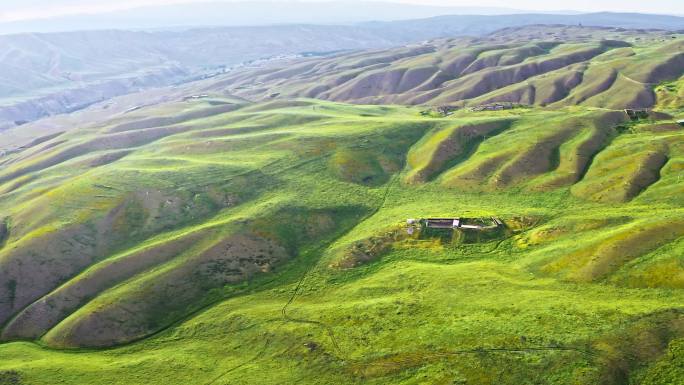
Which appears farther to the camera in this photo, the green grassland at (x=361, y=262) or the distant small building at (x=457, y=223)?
the distant small building at (x=457, y=223)

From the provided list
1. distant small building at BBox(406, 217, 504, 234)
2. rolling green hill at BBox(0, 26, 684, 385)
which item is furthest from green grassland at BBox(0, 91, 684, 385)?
A: distant small building at BBox(406, 217, 504, 234)

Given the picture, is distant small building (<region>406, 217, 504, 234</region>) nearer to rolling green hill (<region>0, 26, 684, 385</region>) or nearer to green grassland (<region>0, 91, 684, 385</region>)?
rolling green hill (<region>0, 26, 684, 385</region>)

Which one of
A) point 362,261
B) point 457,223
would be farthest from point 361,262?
point 457,223

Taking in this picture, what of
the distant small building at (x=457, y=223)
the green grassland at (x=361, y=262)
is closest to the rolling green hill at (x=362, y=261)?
the green grassland at (x=361, y=262)

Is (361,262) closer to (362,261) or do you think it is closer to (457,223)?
(362,261)

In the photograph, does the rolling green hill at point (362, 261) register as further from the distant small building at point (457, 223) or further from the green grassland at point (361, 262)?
the distant small building at point (457, 223)
